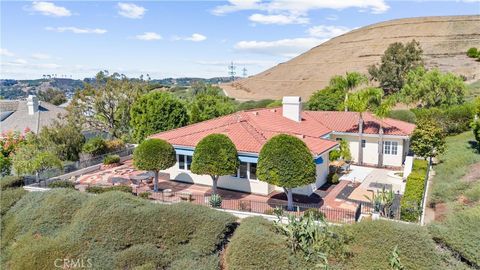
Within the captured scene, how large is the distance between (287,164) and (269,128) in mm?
8539

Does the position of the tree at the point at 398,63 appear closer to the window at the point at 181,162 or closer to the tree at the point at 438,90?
the tree at the point at 438,90

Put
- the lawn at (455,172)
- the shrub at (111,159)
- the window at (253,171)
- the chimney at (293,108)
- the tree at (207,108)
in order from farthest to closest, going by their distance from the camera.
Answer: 1. the tree at (207,108)
2. the chimney at (293,108)
3. the shrub at (111,159)
4. the window at (253,171)
5. the lawn at (455,172)

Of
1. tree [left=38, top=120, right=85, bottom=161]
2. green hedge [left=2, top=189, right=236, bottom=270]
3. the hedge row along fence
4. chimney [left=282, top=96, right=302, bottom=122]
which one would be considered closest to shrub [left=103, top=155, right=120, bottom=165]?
tree [left=38, top=120, right=85, bottom=161]

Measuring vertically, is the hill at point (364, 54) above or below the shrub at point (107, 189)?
above

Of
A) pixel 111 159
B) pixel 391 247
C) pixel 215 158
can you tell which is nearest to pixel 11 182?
pixel 111 159

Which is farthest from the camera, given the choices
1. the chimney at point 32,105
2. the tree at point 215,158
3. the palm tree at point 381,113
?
the chimney at point 32,105

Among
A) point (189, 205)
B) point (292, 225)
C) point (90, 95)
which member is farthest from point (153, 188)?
point (90, 95)

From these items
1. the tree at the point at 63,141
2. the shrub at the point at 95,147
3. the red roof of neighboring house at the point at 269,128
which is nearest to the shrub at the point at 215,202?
the red roof of neighboring house at the point at 269,128

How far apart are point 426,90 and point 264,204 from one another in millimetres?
30091

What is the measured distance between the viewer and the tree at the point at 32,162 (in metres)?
22.3

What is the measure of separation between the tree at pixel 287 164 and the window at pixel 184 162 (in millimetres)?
7299

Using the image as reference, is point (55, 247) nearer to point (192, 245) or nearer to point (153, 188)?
point (192, 245)

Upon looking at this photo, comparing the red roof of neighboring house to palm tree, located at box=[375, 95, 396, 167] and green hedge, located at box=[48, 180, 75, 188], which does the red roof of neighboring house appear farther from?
green hedge, located at box=[48, 180, 75, 188]

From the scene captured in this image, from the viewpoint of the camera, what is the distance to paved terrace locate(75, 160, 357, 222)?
17.2m
